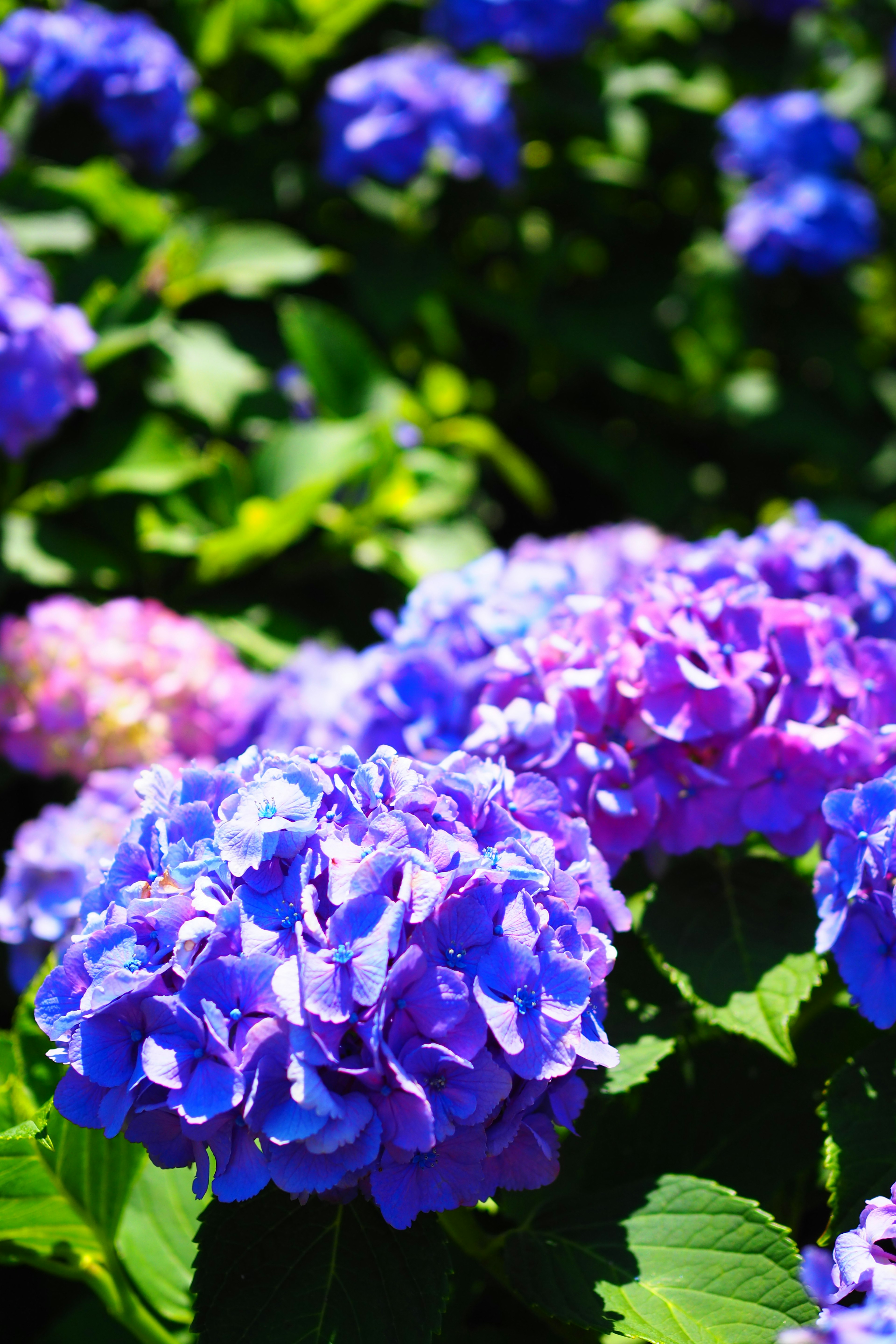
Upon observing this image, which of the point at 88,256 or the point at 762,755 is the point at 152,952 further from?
the point at 88,256

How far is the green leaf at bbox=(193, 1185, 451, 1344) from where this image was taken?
1.03 metres

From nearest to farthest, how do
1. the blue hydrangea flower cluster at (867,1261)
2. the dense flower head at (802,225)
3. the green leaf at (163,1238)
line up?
1. the blue hydrangea flower cluster at (867,1261)
2. the green leaf at (163,1238)
3. the dense flower head at (802,225)

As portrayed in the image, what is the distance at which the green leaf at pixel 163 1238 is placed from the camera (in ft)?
4.73

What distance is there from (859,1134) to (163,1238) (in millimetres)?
907

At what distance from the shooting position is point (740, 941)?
1.34 m

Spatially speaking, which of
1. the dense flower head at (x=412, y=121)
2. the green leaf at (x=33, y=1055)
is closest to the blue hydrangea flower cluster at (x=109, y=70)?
the dense flower head at (x=412, y=121)

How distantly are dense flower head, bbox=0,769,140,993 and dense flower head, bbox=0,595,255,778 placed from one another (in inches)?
9.1

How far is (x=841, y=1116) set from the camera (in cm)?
120

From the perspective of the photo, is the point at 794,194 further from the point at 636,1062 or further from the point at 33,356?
the point at 636,1062

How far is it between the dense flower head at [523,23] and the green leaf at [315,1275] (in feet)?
9.83

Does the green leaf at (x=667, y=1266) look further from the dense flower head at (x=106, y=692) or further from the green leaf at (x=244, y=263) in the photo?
the green leaf at (x=244, y=263)

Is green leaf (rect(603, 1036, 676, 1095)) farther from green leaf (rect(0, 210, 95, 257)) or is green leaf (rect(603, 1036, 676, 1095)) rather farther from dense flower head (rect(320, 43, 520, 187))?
dense flower head (rect(320, 43, 520, 187))

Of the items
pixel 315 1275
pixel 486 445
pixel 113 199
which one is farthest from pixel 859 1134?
pixel 113 199

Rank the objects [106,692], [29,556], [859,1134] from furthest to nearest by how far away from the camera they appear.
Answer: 1. [29,556]
2. [106,692]
3. [859,1134]
